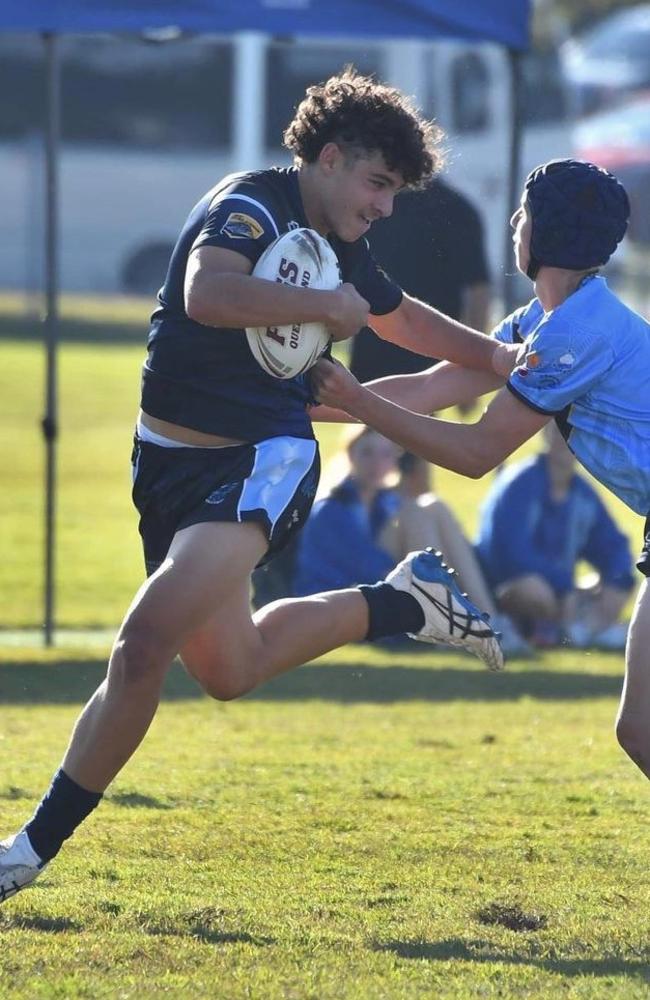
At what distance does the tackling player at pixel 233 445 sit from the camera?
14.5 ft

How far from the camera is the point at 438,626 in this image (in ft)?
17.3

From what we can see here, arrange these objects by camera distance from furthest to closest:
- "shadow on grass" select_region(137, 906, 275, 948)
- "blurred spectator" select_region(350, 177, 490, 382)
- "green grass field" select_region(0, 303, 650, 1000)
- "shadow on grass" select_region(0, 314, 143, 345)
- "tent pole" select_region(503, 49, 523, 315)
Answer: "shadow on grass" select_region(0, 314, 143, 345) → "tent pole" select_region(503, 49, 523, 315) → "blurred spectator" select_region(350, 177, 490, 382) → "shadow on grass" select_region(137, 906, 275, 948) → "green grass field" select_region(0, 303, 650, 1000)

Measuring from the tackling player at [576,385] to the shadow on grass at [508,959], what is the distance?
509 millimetres

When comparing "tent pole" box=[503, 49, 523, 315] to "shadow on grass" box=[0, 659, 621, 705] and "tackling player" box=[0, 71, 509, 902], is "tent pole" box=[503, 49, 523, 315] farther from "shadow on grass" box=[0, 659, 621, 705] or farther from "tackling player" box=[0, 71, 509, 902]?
"tackling player" box=[0, 71, 509, 902]

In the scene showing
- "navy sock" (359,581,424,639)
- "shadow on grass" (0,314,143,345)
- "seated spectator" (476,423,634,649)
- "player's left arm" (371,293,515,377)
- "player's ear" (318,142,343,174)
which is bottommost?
"shadow on grass" (0,314,143,345)

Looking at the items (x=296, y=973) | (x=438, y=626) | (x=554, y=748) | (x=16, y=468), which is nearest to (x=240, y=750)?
(x=554, y=748)

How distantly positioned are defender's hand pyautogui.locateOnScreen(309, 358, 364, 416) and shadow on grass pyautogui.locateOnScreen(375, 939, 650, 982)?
4.20ft

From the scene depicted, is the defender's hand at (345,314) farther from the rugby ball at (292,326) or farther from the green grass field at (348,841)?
the green grass field at (348,841)

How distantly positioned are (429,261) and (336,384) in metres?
2.76

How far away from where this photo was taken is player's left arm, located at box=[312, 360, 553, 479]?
4.55 m

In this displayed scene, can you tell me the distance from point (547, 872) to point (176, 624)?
127 centimetres

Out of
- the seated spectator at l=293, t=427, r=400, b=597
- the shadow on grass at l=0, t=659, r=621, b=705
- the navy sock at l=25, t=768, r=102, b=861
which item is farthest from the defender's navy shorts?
the seated spectator at l=293, t=427, r=400, b=597

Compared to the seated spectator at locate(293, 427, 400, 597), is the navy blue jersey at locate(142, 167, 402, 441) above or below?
above

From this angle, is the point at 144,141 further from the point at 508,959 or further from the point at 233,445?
the point at 508,959
